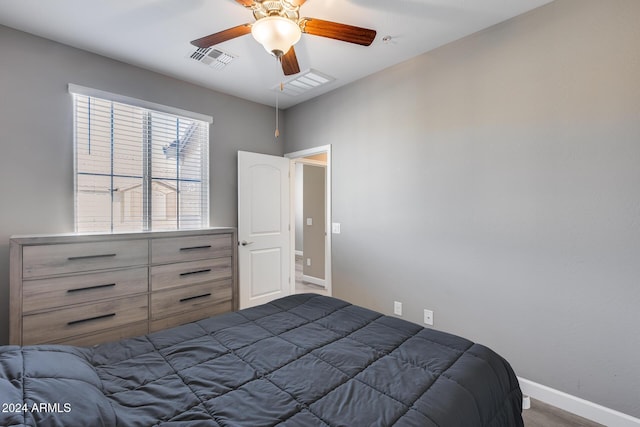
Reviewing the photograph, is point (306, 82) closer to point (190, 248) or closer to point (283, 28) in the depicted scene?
point (283, 28)

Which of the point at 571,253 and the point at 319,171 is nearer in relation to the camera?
the point at 571,253

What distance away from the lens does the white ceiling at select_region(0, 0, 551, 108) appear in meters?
2.00

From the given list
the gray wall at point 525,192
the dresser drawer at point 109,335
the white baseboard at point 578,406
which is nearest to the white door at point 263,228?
the dresser drawer at point 109,335

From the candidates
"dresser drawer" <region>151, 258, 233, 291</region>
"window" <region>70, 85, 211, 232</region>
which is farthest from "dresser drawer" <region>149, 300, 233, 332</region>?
"window" <region>70, 85, 211, 232</region>

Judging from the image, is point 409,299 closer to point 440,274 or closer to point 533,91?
point 440,274

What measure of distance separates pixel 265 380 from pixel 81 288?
6.08 ft

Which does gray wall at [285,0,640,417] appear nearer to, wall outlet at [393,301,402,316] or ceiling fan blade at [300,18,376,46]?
wall outlet at [393,301,402,316]

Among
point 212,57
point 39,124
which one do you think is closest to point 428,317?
point 212,57

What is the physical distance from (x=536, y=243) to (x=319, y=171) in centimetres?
363

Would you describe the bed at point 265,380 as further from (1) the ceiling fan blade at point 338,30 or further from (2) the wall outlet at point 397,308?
(1) the ceiling fan blade at point 338,30

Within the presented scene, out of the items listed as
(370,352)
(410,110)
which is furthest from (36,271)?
(410,110)

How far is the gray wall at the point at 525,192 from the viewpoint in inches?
69.6

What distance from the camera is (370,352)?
4.57 ft

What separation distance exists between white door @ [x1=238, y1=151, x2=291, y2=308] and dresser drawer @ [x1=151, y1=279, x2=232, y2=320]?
0.46 meters
